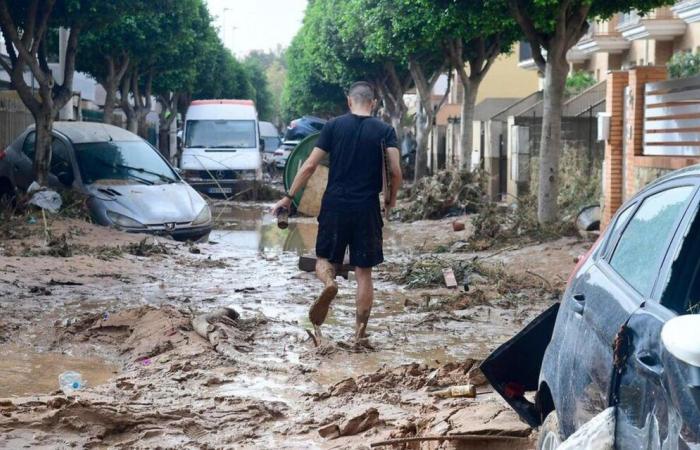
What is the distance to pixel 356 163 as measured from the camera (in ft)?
28.1

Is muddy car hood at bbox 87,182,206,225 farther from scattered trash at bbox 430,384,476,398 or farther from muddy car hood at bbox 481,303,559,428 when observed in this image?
muddy car hood at bbox 481,303,559,428

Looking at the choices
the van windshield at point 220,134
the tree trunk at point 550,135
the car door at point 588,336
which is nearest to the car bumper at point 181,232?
the tree trunk at point 550,135

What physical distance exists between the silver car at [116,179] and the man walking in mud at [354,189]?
7796 mm

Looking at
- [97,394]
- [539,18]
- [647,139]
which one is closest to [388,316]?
[97,394]

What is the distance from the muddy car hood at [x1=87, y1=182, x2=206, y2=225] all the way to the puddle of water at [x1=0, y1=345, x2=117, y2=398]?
24.6 feet

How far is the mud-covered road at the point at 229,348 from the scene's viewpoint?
20.0 feet

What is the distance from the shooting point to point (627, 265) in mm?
4227

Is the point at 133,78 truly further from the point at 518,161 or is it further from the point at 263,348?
the point at 263,348

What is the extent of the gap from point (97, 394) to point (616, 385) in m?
4.00

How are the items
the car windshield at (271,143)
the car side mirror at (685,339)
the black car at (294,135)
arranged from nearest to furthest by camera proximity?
the car side mirror at (685,339) → the black car at (294,135) → the car windshield at (271,143)

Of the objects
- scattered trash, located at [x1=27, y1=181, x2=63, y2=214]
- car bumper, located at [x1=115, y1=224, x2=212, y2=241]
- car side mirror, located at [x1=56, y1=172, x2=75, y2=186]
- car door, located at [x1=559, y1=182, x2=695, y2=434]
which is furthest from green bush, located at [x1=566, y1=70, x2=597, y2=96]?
car door, located at [x1=559, y1=182, x2=695, y2=434]

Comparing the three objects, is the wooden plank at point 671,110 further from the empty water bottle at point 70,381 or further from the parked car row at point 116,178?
the empty water bottle at point 70,381

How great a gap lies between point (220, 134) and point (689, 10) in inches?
465

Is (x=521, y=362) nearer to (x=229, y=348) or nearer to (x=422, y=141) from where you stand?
(x=229, y=348)
